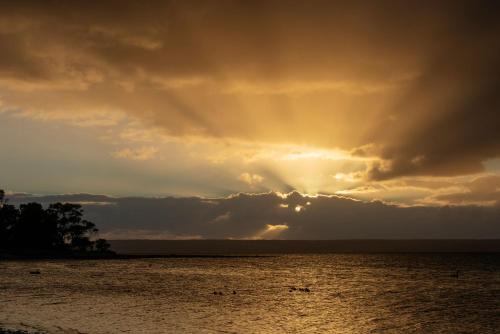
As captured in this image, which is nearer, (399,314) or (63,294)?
(399,314)

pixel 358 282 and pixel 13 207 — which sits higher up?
pixel 13 207

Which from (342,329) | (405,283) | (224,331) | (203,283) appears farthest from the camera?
(405,283)

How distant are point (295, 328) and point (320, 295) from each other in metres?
37.0

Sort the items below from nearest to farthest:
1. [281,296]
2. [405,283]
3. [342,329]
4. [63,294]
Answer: [342,329] < [63,294] < [281,296] < [405,283]

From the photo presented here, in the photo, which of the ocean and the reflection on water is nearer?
the ocean

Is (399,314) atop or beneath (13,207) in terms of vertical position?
beneath

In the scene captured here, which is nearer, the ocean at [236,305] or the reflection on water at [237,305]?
the ocean at [236,305]

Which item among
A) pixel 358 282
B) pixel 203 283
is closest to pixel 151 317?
pixel 203 283

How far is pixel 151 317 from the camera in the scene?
60219 mm

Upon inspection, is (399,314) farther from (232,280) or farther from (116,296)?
(232,280)

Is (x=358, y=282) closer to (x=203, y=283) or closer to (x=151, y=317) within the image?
(x=203, y=283)

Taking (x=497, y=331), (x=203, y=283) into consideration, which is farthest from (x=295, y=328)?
(x=203, y=283)

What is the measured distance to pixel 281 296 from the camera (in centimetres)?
8844

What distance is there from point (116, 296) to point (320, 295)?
122 ft
